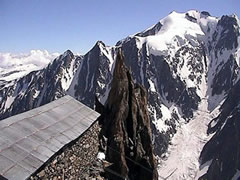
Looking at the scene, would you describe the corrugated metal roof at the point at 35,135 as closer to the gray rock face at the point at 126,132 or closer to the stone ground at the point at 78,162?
the stone ground at the point at 78,162

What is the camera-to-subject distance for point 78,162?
1831 centimetres

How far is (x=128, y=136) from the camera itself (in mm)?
28562

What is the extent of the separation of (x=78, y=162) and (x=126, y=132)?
10.6 meters

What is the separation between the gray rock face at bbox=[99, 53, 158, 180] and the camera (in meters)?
25.3

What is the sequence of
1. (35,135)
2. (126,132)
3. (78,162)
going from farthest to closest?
(126,132) < (78,162) < (35,135)

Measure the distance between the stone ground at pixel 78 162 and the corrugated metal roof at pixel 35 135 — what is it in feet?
1.29

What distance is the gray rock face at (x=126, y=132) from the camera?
2527 centimetres

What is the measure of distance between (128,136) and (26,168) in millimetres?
16409

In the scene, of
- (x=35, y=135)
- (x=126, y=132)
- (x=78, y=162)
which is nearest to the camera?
(x=35, y=135)

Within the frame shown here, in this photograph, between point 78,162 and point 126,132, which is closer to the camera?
point 78,162

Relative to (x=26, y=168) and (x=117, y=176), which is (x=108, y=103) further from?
(x=26, y=168)

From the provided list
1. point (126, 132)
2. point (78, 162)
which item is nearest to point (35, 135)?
point (78, 162)

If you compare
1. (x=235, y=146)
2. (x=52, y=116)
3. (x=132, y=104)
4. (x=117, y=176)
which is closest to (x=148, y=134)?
(x=132, y=104)

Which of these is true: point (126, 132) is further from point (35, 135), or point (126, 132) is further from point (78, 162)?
point (35, 135)
